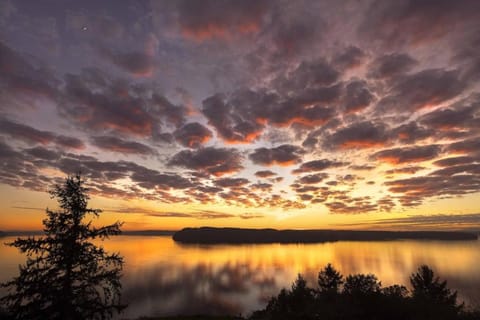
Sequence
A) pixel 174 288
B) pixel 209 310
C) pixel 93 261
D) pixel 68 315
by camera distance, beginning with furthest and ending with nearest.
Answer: pixel 174 288 → pixel 209 310 → pixel 93 261 → pixel 68 315

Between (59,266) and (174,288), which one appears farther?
(174,288)

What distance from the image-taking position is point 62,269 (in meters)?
18.4

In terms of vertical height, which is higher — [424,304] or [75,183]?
[75,183]

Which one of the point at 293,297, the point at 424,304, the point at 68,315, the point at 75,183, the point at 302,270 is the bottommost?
the point at 302,270

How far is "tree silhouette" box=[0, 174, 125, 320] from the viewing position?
1744cm

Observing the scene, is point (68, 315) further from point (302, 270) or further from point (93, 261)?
point (302, 270)

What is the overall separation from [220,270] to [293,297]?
3638 inches

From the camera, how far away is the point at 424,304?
23.9 meters

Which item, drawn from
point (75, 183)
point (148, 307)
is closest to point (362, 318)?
point (75, 183)

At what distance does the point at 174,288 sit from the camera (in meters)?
86.2

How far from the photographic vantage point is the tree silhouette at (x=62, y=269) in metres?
17.4

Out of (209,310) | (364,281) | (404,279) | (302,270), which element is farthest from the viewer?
(302,270)

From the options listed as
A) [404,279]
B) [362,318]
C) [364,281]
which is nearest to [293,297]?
[364,281]

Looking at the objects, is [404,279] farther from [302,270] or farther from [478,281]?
[302,270]
